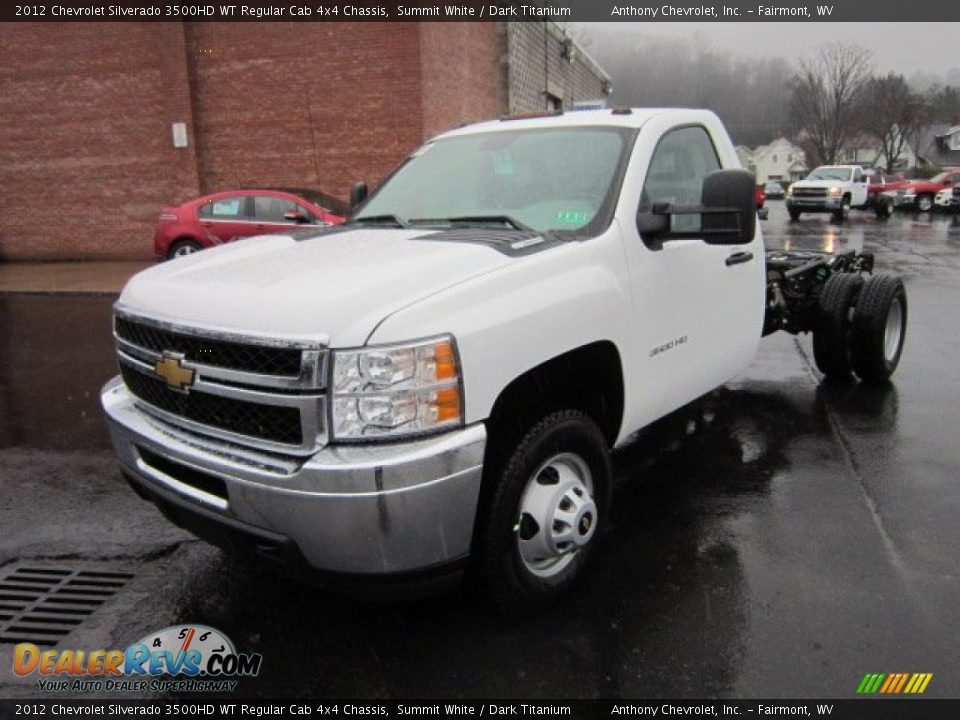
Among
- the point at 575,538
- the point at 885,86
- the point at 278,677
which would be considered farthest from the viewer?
the point at 885,86

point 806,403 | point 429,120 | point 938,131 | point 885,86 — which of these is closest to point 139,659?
point 806,403

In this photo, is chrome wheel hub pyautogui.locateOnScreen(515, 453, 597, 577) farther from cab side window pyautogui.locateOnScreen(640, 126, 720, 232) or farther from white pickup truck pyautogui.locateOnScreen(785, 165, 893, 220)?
white pickup truck pyautogui.locateOnScreen(785, 165, 893, 220)

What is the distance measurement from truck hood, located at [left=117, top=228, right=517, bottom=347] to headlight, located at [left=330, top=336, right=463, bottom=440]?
0.09m

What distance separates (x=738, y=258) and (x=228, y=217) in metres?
10.9

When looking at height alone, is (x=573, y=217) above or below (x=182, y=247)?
above

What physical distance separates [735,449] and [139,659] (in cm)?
356

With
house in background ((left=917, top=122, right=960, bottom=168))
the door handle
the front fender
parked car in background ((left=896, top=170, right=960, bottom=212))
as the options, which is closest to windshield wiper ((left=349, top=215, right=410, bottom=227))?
the front fender

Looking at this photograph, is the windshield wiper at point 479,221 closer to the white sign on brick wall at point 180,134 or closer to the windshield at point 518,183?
the windshield at point 518,183

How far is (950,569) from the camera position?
3350 millimetres

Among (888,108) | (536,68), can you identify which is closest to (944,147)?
(888,108)

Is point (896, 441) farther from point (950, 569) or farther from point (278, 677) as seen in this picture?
point (278, 677)

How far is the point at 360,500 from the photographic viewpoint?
2365mm

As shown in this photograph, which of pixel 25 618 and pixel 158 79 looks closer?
pixel 25 618

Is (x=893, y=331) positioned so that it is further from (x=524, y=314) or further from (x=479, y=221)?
(x=524, y=314)
